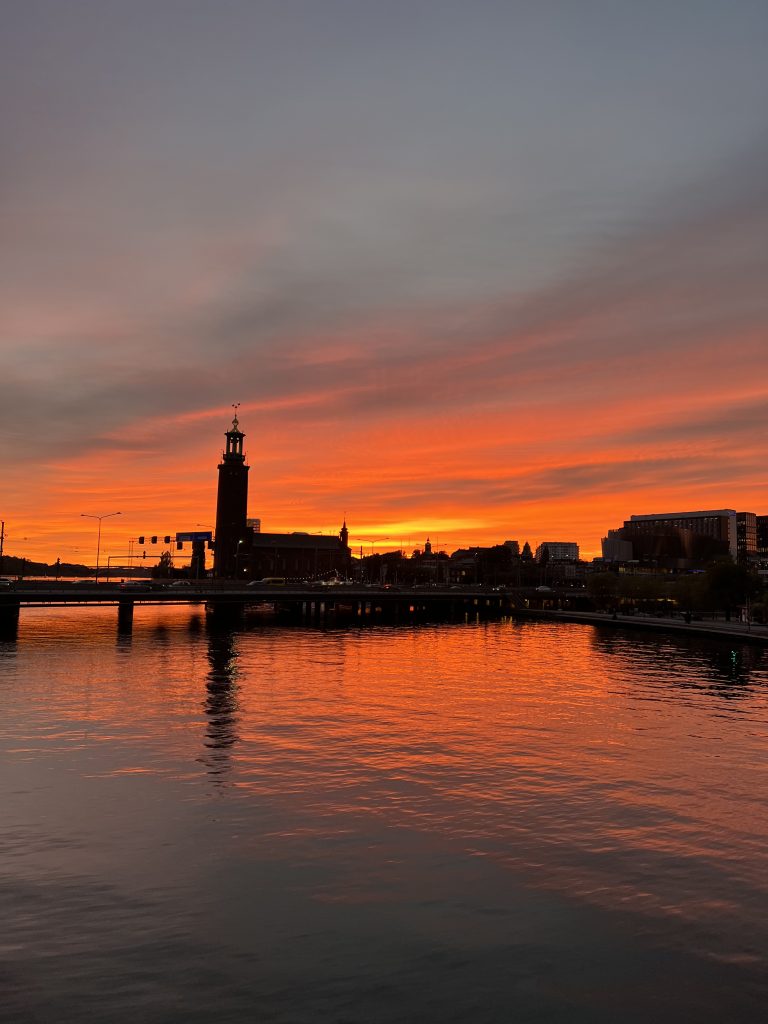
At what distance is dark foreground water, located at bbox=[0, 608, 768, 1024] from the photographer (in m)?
15.5

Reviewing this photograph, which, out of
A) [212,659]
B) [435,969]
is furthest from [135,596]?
[435,969]

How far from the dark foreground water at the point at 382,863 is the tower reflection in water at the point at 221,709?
1.26 feet

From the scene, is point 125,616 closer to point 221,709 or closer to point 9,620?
point 9,620

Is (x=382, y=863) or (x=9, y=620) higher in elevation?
(x=382, y=863)

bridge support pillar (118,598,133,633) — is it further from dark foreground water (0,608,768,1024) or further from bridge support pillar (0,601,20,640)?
dark foreground water (0,608,768,1024)

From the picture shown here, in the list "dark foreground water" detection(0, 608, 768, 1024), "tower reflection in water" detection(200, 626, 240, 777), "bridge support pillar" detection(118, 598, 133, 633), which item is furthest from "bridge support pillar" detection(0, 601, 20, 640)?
"dark foreground water" detection(0, 608, 768, 1024)

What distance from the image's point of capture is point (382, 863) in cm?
2256

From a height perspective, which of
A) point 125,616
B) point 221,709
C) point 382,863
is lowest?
point 221,709

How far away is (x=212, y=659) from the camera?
284 ft

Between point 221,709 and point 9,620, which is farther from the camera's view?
point 9,620

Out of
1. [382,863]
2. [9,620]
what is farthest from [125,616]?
[382,863]

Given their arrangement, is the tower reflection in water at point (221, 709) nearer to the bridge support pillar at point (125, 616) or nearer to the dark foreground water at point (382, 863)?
the dark foreground water at point (382, 863)

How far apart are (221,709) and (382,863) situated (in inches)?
1236

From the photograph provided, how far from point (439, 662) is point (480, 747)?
47.9m
